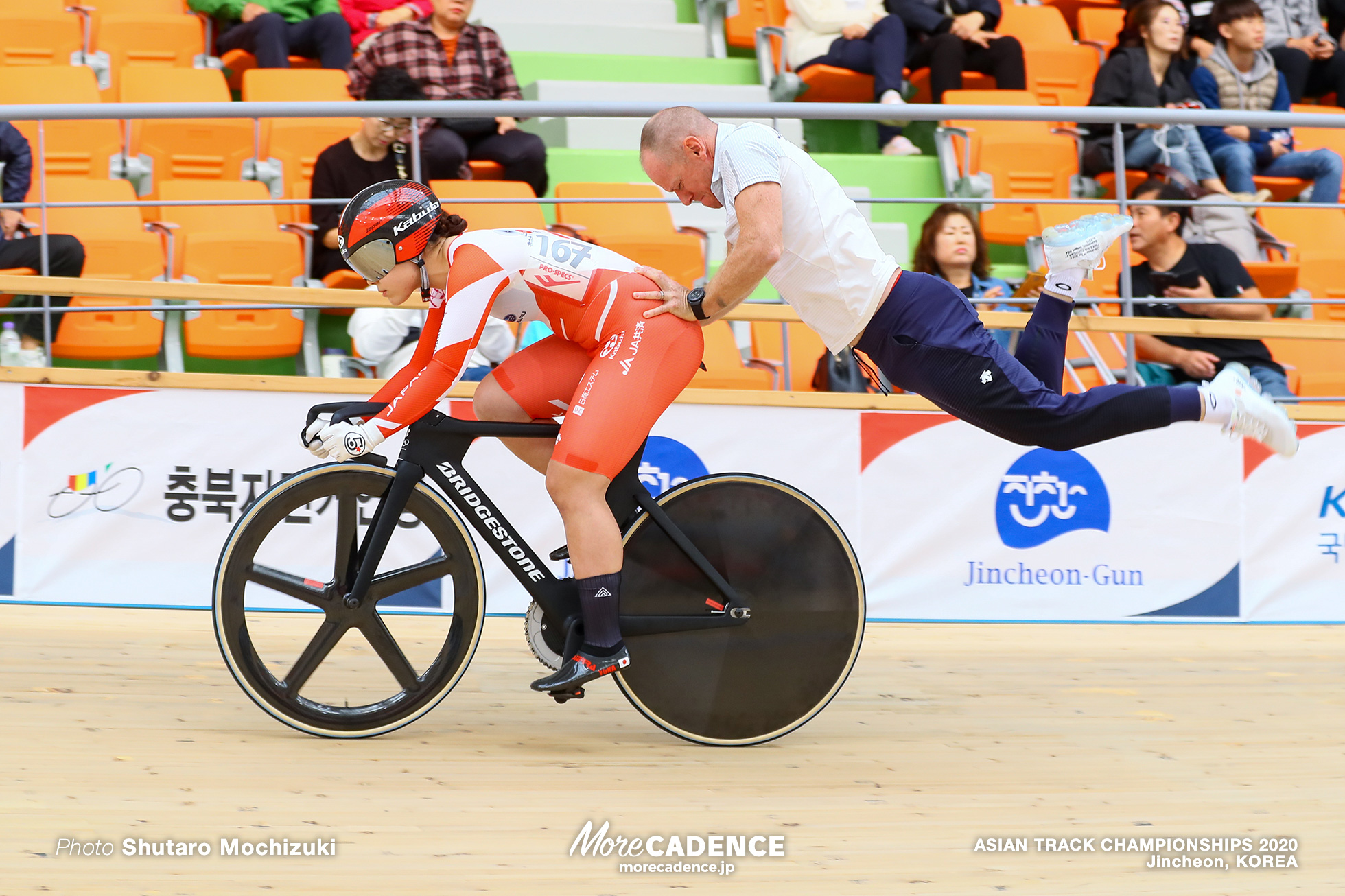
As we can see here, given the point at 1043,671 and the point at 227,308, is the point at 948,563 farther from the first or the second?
the point at 227,308

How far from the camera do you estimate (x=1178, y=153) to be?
7.24 metres

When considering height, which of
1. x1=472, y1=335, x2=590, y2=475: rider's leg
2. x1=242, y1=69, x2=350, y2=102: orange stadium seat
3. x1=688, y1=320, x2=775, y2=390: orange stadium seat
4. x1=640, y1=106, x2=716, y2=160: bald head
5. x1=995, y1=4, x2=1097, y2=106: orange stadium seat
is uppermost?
x1=995, y1=4, x2=1097, y2=106: orange stadium seat

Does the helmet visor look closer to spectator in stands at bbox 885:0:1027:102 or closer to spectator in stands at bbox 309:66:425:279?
spectator in stands at bbox 309:66:425:279

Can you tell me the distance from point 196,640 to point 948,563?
3.11 m

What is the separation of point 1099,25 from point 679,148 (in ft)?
25.1

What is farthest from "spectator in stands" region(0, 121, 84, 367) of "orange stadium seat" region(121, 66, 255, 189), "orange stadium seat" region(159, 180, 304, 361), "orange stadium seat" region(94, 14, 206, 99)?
"orange stadium seat" region(94, 14, 206, 99)

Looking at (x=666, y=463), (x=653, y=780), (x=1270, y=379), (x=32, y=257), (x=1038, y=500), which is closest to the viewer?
(x=653, y=780)

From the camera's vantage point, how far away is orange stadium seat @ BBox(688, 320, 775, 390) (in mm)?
5852

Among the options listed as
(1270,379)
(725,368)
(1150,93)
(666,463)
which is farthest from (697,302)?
(1150,93)

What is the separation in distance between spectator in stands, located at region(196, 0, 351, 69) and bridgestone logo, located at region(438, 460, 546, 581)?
5186 millimetres

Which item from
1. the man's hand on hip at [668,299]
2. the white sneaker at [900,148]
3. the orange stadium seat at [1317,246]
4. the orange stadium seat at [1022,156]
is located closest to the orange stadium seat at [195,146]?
the white sneaker at [900,148]

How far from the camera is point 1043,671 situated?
4.61 metres

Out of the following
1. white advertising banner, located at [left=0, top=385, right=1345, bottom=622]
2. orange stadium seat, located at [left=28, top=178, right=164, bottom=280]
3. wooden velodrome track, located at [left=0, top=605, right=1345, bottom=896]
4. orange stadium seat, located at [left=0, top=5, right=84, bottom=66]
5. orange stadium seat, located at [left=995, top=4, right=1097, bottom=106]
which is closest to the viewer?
wooden velodrome track, located at [left=0, top=605, right=1345, bottom=896]

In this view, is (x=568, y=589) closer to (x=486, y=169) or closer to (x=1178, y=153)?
(x=486, y=169)
